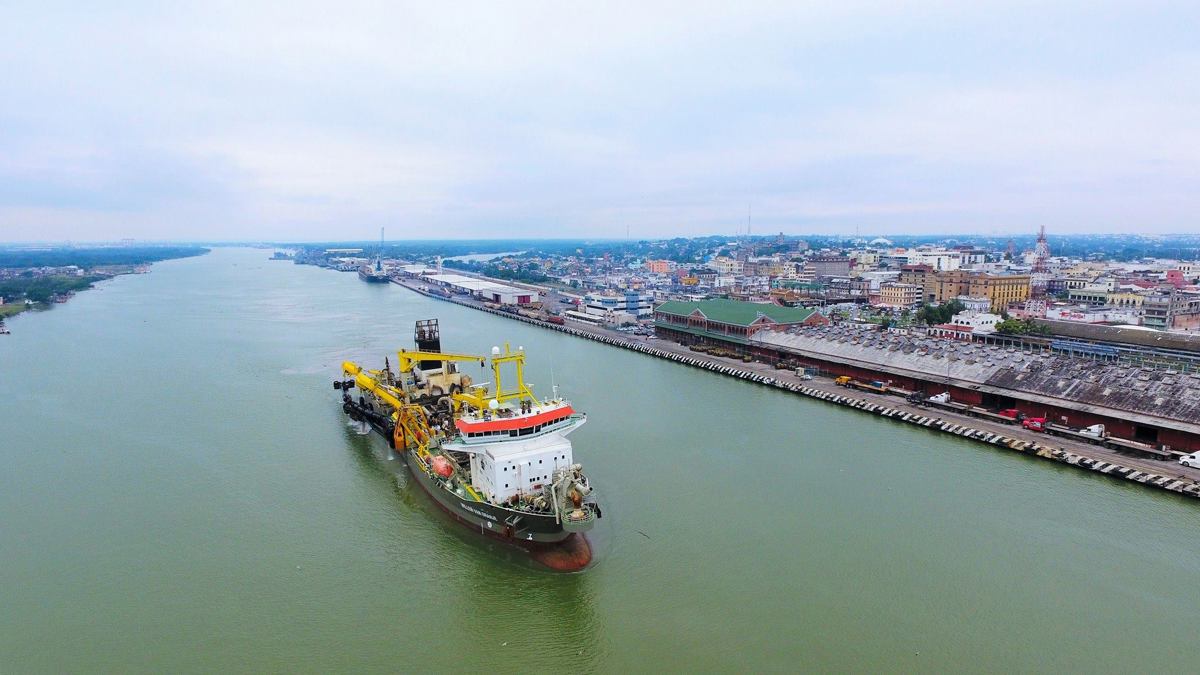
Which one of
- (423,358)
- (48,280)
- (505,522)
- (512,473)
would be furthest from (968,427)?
(48,280)

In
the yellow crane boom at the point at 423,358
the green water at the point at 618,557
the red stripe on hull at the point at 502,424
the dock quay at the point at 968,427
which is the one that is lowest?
the green water at the point at 618,557

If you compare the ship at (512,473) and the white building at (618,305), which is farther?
the white building at (618,305)

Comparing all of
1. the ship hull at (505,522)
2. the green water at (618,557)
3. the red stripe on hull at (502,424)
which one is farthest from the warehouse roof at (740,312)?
the ship hull at (505,522)

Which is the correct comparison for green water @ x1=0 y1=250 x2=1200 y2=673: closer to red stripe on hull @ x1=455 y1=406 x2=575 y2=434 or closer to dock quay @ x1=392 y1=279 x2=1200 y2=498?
dock quay @ x1=392 y1=279 x2=1200 y2=498

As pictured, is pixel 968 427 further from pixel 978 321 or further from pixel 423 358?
pixel 978 321

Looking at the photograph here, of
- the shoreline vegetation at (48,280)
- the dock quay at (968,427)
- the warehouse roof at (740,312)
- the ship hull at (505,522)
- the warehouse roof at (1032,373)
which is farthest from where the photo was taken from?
the shoreline vegetation at (48,280)

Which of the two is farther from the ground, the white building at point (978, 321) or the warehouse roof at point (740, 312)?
the warehouse roof at point (740, 312)

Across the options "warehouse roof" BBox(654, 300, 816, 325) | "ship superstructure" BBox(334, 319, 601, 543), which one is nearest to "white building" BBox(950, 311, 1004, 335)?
"warehouse roof" BBox(654, 300, 816, 325)

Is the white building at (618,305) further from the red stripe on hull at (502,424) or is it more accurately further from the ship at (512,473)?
the red stripe on hull at (502,424)
